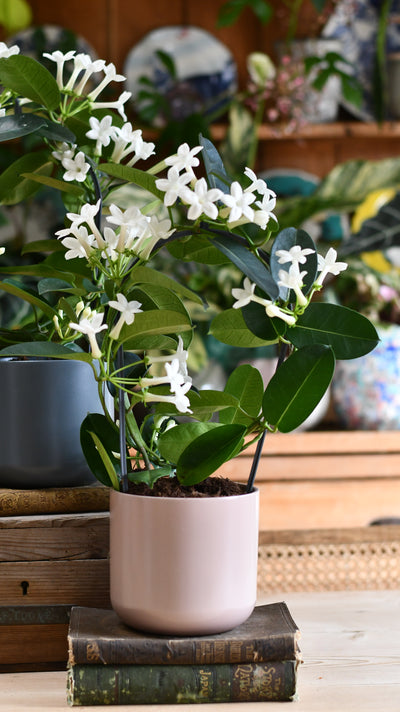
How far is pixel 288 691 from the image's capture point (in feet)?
1.71

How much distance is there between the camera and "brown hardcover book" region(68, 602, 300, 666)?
0.51 metres

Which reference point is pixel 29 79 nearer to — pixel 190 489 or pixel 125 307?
pixel 125 307

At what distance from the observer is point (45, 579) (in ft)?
1.98

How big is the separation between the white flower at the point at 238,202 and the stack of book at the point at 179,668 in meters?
0.28

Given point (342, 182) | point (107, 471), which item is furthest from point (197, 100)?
point (107, 471)

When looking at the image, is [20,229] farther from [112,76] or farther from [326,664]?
[326,664]

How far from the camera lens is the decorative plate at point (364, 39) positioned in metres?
2.29

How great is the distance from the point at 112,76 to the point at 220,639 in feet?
1.46

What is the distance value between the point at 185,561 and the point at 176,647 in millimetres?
59

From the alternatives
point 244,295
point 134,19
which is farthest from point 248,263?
point 134,19

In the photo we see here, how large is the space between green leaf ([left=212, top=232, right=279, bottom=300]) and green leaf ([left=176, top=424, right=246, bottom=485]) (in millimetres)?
95

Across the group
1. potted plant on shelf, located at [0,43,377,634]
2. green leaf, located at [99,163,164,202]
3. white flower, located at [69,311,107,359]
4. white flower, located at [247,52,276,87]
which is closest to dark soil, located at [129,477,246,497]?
potted plant on shelf, located at [0,43,377,634]

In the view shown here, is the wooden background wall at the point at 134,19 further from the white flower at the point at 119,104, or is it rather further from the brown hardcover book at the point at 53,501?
the brown hardcover book at the point at 53,501

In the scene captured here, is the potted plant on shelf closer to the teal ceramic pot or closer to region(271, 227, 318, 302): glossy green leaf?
region(271, 227, 318, 302): glossy green leaf
